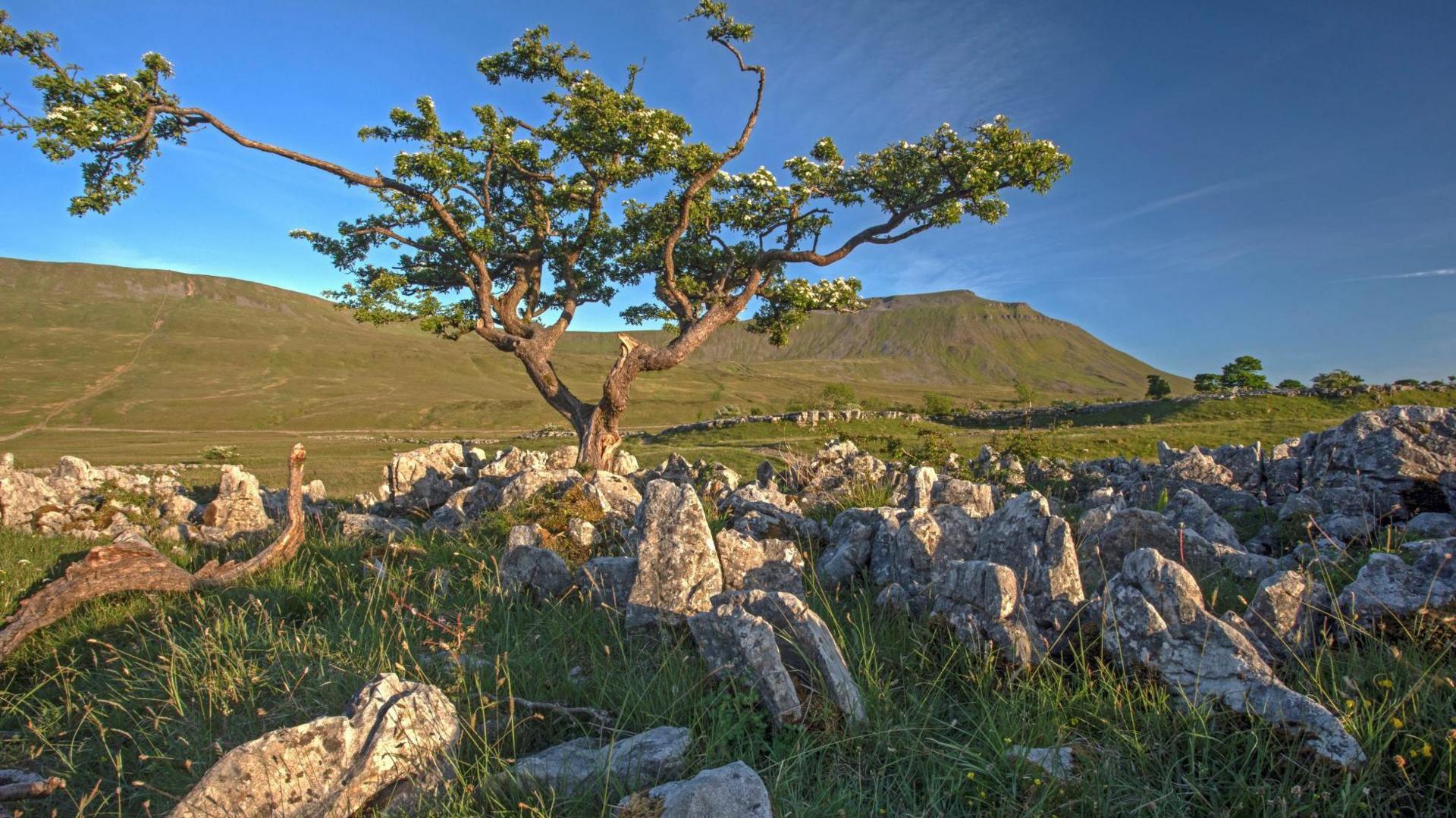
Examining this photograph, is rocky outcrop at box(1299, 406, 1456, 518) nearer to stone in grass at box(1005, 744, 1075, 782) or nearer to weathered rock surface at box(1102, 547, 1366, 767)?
weathered rock surface at box(1102, 547, 1366, 767)

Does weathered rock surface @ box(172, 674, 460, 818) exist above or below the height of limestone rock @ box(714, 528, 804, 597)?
below

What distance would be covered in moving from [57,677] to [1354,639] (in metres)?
8.75

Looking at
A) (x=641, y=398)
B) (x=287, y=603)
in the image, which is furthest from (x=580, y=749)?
(x=641, y=398)

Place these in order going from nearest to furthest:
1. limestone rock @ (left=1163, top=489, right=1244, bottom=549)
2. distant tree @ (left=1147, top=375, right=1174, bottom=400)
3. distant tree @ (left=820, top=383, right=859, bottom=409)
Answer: limestone rock @ (left=1163, top=489, right=1244, bottom=549) < distant tree @ (left=820, top=383, right=859, bottom=409) < distant tree @ (left=1147, top=375, right=1174, bottom=400)

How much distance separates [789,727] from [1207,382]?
331 ft

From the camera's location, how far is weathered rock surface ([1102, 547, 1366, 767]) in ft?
9.95

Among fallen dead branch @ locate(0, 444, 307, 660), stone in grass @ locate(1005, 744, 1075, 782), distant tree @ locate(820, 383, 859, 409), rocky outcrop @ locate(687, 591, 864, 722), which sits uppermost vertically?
distant tree @ locate(820, 383, 859, 409)

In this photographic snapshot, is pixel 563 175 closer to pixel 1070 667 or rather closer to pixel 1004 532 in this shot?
pixel 1004 532

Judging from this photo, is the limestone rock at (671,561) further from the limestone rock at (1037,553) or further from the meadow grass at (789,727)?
the limestone rock at (1037,553)

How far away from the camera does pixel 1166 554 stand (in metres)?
5.60

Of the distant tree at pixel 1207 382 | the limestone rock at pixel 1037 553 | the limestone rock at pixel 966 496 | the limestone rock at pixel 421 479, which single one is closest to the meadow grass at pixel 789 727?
the limestone rock at pixel 1037 553

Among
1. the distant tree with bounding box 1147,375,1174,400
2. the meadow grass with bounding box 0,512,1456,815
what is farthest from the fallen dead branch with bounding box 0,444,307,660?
the distant tree with bounding box 1147,375,1174,400

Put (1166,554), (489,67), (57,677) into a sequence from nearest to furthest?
1. (57,677)
2. (1166,554)
3. (489,67)

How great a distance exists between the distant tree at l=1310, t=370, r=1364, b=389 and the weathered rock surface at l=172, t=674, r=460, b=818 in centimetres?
4634
